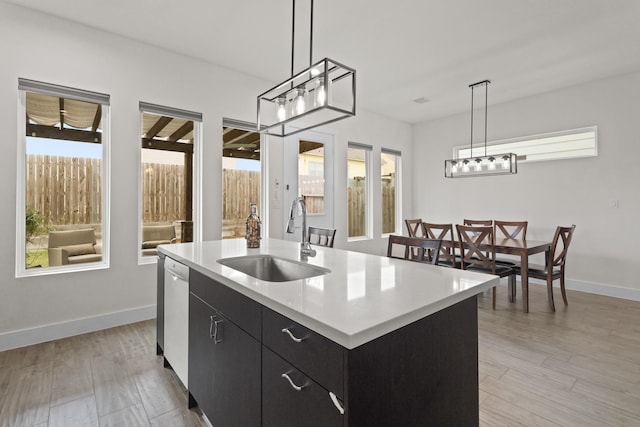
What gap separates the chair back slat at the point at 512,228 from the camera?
4.46 metres

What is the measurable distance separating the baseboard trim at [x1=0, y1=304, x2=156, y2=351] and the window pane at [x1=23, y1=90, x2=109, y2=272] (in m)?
0.52

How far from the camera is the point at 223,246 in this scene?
2.41 metres

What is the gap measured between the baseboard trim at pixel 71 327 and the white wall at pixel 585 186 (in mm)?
5017

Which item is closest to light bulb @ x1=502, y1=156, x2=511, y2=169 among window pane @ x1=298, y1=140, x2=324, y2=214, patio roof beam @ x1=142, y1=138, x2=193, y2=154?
window pane @ x1=298, y1=140, x2=324, y2=214

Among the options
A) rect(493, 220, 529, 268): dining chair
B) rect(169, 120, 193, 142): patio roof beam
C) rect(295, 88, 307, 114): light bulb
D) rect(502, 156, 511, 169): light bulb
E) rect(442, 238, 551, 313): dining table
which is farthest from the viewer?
rect(493, 220, 529, 268): dining chair

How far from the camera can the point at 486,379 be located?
2.15 meters

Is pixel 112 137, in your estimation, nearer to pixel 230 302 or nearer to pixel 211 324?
pixel 211 324

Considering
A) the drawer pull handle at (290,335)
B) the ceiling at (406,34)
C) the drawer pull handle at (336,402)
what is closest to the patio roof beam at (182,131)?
the ceiling at (406,34)

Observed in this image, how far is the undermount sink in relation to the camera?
6.01 feet

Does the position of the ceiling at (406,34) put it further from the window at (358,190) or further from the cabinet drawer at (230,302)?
the cabinet drawer at (230,302)

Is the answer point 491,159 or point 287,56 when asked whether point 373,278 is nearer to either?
point 287,56

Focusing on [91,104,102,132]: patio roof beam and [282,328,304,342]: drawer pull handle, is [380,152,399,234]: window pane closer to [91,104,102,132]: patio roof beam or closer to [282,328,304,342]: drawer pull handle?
[91,104,102,132]: patio roof beam

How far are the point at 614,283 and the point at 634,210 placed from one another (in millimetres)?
945

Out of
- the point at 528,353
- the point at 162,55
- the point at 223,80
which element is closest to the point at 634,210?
the point at 528,353
